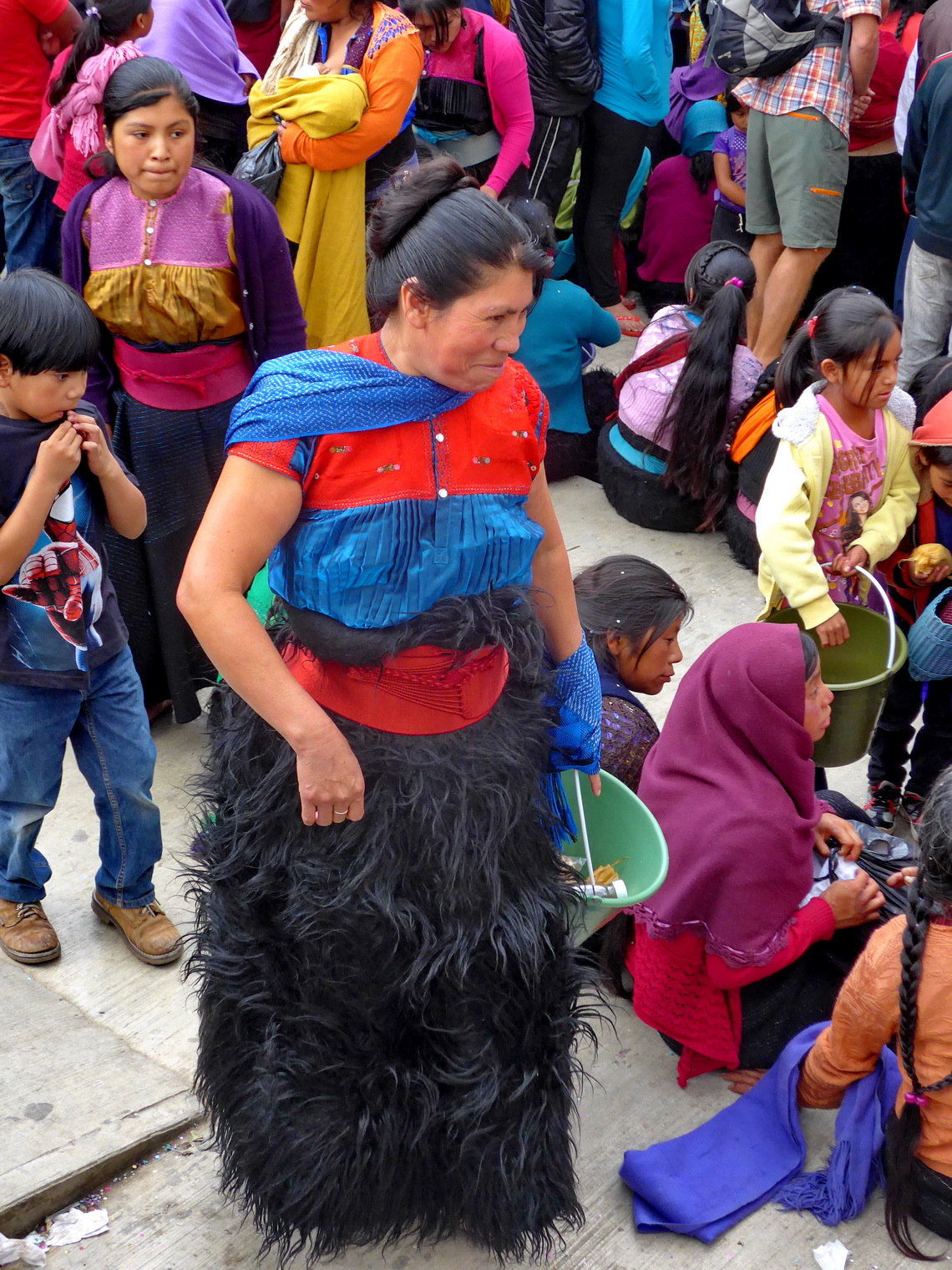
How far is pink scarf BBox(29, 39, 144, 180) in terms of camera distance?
10.0 feet

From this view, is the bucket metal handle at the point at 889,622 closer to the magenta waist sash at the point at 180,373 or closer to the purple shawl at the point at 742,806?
the purple shawl at the point at 742,806

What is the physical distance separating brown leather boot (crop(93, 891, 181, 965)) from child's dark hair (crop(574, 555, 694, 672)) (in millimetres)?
1201

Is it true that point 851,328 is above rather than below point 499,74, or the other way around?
below

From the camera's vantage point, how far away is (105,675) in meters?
2.62

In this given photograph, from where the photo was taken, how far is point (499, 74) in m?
4.99

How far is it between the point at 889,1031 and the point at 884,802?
55.3 inches

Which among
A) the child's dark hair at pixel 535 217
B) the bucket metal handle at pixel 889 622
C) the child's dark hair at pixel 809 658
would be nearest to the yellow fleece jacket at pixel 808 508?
the bucket metal handle at pixel 889 622

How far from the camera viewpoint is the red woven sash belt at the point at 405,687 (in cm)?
180

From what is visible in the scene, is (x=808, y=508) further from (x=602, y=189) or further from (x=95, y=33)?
(x=602, y=189)

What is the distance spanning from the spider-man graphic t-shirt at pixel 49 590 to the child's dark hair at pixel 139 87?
83 cm

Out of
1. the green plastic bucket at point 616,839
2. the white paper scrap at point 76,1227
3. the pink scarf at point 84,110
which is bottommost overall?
the white paper scrap at point 76,1227

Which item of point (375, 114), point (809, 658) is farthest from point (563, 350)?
point (809, 658)

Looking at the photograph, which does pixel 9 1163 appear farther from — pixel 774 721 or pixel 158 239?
pixel 158 239

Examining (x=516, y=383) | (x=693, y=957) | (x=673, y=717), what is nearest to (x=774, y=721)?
(x=673, y=717)
